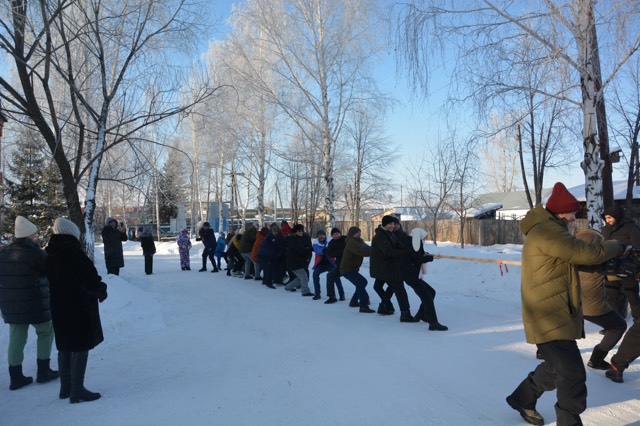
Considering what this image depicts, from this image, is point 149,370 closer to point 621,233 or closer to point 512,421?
point 512,421

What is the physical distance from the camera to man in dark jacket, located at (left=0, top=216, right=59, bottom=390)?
5.68m

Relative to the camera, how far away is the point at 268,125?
28.7 m

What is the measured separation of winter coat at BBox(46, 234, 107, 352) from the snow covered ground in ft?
2.29

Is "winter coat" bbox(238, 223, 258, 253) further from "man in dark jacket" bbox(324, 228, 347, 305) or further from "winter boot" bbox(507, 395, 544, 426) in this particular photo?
"winter boot" bbox(507, 395, 544, 426)

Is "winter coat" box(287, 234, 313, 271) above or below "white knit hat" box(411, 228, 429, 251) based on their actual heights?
below

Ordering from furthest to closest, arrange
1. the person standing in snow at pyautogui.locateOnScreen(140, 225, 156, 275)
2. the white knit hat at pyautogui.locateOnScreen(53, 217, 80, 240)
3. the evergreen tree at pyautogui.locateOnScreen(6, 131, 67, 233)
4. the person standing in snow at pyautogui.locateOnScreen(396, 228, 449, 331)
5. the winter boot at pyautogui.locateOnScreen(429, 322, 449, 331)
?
the evergreen tree at pyautogui.locateOnScreen(6, 131, 67, 233) < the person standing in snow at pyautogui.locateOnScreen(140, 225, 156, 275) < the person standing in snow at pyautogui.locateOnScreen(396, 228, 449, 331) < the winter boot at pyautogui.locateOnScreen(429, 322, 449, 331) < the white knit hat at pyautogui.locateOnScreen(53, 217, 80, 240)

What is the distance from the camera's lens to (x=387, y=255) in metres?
8.81

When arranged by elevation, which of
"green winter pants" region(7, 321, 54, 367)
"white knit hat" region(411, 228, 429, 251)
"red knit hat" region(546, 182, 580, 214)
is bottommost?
"green winter pants" region(7, 321, 54, 367)

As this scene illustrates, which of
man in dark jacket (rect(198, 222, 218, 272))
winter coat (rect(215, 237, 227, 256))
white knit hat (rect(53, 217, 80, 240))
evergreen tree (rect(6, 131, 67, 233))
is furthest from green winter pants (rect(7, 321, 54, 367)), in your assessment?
evergreen tree (rect(6, 131, 67, 233))

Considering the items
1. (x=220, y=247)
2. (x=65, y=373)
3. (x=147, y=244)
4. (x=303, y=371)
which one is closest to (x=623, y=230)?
(x=303, y=371)

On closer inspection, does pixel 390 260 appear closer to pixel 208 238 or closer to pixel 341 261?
pixel 341 261

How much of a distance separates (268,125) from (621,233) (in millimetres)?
23480

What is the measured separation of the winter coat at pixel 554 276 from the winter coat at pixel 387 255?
4665 millimetres

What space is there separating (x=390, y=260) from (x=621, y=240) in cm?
365
